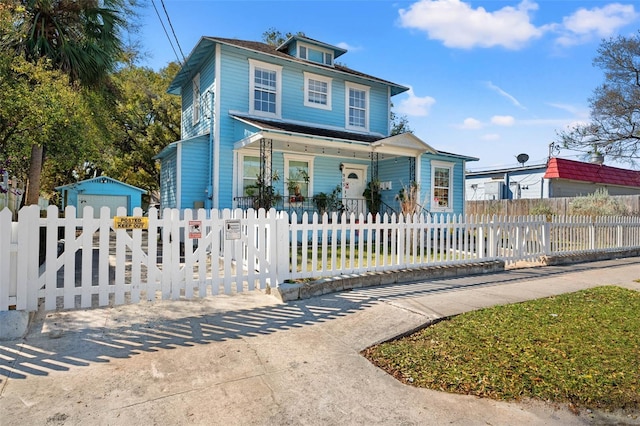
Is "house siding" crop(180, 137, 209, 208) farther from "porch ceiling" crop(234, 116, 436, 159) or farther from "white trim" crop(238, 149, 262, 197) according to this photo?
"porch ceiling" crop(234, 116, 436, 159)

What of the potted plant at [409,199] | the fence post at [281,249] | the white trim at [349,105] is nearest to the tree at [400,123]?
the white trim at [349,105]

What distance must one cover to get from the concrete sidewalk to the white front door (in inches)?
362

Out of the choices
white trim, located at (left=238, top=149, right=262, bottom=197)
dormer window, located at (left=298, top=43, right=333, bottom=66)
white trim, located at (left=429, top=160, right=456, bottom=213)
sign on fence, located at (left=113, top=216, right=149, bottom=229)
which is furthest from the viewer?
white trim, located at (left=429, top=160, right=456, bottom=213)

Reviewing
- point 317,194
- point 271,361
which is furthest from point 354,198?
point 271,361

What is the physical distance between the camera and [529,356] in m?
3.60

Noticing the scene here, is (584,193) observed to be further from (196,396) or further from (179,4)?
(196,396)

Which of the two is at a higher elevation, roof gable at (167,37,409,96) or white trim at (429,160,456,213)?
roof gable at (167,37,409,96)

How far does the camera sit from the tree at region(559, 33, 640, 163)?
19906 mm

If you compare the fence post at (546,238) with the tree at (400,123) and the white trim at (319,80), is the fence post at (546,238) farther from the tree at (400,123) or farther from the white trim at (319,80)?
the tree at (400,123)

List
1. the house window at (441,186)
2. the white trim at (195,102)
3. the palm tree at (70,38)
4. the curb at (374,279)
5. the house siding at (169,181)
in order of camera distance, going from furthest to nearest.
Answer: the house window at (441,186), the white trim at (195,102), the house siding at (169,181), the palm tree at (70,38), the curb at (374,279)

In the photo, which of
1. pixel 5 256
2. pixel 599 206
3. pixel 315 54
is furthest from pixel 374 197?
pixel 5 256

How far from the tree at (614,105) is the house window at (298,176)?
55.0ft

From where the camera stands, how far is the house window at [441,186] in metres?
15.6

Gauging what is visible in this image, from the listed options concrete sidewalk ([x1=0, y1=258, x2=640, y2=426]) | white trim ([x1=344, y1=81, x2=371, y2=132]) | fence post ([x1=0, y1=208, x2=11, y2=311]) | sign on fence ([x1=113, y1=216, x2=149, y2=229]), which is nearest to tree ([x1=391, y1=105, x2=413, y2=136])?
white trim ([x1=344, y1=81, x2=371, y2=132])
